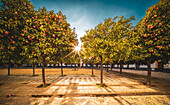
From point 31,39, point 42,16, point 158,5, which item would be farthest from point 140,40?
point 31,39

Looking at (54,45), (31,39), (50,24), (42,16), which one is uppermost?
(42,16)

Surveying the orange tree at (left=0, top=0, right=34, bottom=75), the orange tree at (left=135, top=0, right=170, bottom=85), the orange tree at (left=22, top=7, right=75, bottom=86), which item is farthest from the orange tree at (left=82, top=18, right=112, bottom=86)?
the orange tree at (left=0, top=0, right=34, bottom=75)

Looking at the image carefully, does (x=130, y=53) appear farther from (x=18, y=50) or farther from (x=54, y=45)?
(x=18, y=50)

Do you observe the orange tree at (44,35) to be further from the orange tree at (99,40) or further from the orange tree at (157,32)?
the orange tree at (157,32)

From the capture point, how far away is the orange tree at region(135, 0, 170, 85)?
683 cm

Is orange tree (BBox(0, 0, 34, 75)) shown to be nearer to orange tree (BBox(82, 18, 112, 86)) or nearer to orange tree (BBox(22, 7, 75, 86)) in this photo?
orange tree (BBox(22, 7, 75, 86))

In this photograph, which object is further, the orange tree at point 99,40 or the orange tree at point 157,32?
the orange tree at point 99,40

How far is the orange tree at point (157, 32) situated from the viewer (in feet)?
22.4

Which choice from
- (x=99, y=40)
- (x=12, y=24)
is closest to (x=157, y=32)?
(x=99, y=40)

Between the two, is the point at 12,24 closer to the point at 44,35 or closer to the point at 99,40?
the point at 44,35

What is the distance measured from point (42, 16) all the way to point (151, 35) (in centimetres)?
1228

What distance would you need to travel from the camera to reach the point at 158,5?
24.0ft

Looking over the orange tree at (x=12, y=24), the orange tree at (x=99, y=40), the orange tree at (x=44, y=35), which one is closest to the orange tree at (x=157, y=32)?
the orange tree at (x=99, y=40)

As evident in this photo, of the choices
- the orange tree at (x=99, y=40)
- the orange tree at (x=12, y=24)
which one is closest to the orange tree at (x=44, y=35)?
the orange tree at (x=12, y=24)
